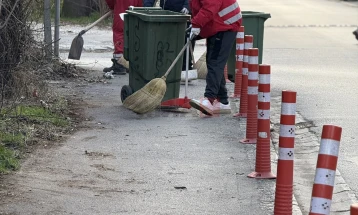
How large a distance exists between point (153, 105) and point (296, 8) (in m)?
28.0

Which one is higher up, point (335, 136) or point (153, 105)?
point (335, 136)

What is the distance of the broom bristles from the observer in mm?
10484

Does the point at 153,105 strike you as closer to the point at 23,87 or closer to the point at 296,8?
the point at 23,87

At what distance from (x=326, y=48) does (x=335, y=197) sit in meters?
12.6

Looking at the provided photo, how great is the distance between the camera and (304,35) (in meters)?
23.4

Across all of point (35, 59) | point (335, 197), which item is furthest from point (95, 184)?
point (35, 59)

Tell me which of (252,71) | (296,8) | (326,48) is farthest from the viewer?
(296,8)

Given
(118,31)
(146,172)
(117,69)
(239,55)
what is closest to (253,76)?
(146,172)

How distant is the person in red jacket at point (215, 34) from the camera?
34.1 ft

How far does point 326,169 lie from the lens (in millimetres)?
4477

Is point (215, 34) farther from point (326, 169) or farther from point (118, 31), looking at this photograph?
Result: point (326, 169)

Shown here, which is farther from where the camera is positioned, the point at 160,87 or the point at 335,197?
the point at 160,87

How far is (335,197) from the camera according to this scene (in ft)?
23.9

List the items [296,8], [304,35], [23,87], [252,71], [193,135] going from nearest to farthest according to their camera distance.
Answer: [252,71] → [193,135] → [23,87] → [304,35] → [296,8]
